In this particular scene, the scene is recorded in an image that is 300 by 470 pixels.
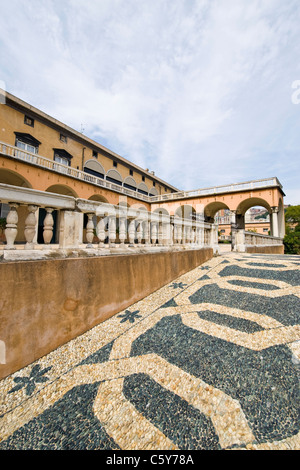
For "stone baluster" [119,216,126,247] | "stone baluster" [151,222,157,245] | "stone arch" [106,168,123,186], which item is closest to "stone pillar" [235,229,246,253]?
"stone baluster" [151,222,157,245]

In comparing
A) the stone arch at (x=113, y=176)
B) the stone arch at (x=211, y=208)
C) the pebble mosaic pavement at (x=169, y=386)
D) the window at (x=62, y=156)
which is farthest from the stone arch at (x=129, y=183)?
the pebble mosaic pavement at (x=169, y=386)

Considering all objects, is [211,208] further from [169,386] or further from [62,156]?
[169,386]

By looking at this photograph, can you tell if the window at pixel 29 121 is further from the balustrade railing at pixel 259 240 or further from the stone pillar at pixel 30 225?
the balustrade railing at pixel 259 240

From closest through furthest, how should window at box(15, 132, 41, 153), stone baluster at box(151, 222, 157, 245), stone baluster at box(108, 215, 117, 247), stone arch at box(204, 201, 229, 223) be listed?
stone baluster at box(108, 215, 117, 247) → stone baluster at box(151, 222, 157, 245) → window at box(15, 132, 41, 153) → stone arch at box(204, 201, 229, 223)

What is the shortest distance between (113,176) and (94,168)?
2.58m

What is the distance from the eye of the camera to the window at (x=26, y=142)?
13.1 metres

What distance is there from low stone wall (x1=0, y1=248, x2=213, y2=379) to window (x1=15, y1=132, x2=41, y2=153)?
14488 mm

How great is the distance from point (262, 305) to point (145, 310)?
2.16m

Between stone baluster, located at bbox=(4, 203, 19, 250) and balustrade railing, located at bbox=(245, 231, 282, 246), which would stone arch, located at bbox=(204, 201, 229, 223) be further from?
stone baluster, located at bbox=(4, 203, 19, 250)

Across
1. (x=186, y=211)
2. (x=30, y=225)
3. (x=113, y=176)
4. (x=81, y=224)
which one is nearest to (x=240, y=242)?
A: (x=81, y=224)

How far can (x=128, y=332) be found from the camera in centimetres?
309

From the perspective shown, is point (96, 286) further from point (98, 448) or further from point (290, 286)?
point (290, 286)

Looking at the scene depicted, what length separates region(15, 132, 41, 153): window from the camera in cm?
1312
